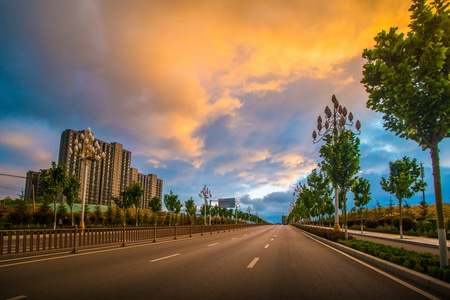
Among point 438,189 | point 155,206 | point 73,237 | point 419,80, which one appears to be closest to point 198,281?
point 438,189

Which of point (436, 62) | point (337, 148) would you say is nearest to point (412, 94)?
point (436, 62)

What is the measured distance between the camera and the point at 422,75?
311 inches

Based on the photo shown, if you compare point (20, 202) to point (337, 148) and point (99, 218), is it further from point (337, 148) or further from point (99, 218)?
point (337, 148)

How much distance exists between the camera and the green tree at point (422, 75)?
24.9ft

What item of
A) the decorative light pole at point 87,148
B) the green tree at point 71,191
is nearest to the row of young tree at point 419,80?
the decorative light pole at point 87,148

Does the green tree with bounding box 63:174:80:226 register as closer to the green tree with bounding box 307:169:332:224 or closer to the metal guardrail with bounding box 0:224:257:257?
the metal guardrail with bounding box 0:224:257:257

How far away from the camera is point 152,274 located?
767cm

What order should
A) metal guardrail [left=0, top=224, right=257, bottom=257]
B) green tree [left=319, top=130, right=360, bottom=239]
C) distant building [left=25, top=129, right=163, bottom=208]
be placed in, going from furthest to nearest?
1. distant building [left=25, top=129, right=163, bottom=208]
2. green tree [left=319, top=130, right=360, bottom=239]
3. metal guardrail [left=0, top=224, right=257, bottom=257]

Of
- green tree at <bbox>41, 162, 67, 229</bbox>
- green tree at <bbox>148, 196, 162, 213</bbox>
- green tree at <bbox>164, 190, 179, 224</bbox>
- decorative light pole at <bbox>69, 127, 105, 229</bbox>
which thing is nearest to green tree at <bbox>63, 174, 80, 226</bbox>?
green tree at <bbox>41, 162, 67, 229</bbox>

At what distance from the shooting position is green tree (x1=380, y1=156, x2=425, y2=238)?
25688 mm

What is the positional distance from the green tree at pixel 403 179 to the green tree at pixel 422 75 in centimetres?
1985

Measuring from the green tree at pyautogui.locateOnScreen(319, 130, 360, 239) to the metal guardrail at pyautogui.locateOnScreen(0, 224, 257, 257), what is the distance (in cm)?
1412

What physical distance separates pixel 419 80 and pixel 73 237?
18.0 metres

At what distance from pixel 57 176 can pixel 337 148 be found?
32896 millimetres
